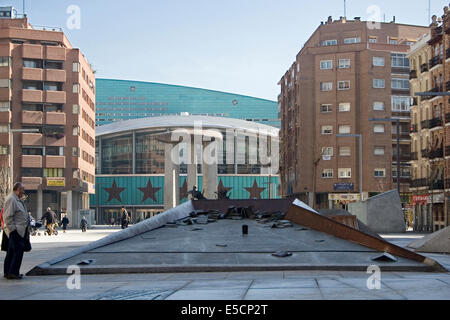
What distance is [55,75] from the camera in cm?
6862

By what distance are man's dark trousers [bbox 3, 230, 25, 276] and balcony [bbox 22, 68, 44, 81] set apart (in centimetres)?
6014

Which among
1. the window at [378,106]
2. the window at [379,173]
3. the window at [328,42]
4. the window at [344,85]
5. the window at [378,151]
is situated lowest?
the window at [379,173]

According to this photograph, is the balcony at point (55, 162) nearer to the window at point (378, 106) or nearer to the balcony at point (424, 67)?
the window at point (378, 106)

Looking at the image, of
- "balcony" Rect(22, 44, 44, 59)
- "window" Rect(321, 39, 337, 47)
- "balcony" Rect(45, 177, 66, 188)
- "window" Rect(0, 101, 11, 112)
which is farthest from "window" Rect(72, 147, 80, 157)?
"window" Rect(321, 39, 337, 47)

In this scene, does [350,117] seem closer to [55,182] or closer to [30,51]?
[55,182]

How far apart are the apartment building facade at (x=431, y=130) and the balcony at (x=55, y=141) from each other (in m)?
35.3

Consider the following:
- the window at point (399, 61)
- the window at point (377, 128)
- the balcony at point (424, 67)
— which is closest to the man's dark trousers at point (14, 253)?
the balcony at point (424, 67)

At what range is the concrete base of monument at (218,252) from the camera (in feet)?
35.2

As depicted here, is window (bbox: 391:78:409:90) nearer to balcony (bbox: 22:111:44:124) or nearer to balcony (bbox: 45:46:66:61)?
balcony (bbox: 45:46:66:61)

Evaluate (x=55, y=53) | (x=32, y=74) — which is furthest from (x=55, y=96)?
(x=55, y=53)

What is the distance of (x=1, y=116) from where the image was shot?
219ft

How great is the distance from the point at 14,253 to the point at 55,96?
60.8 m
